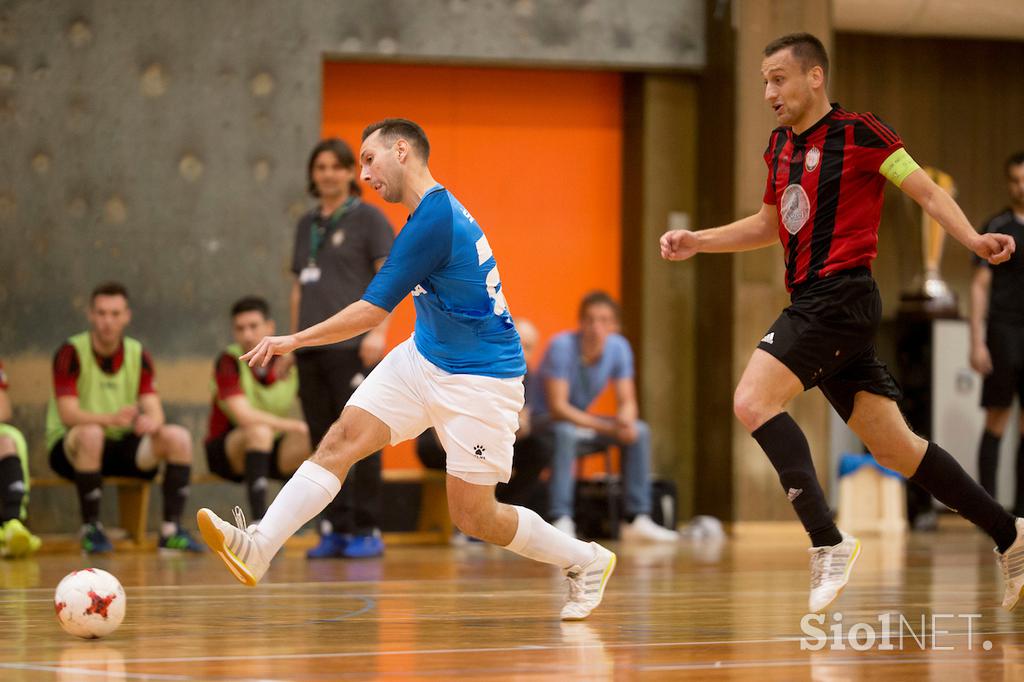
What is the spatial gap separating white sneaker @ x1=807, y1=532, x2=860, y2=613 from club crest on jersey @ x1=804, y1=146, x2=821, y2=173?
1.12m

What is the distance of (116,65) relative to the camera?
858 centimetres

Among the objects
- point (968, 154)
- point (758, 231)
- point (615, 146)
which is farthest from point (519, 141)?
point (758, 231)

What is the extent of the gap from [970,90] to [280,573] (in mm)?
7286

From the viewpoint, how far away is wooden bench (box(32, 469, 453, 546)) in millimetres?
7847

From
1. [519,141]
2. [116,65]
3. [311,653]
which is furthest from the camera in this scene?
[519,141]

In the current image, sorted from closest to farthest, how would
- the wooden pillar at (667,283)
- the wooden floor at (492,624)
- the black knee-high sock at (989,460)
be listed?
1. the wooden floor at (492,624)
2. the black knee-high sock at (989,460)
3. the wooden pillar at (667,283)

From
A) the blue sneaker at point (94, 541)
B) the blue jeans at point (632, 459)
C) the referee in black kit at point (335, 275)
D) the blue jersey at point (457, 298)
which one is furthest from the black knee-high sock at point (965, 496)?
the blue sneaker at point (94, 541)

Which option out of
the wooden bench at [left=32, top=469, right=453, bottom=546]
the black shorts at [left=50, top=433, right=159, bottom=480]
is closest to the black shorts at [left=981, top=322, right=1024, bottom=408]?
the wooden bench at [left=32, top=469, right=453, bottom=546]

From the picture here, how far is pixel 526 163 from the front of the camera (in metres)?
9.70

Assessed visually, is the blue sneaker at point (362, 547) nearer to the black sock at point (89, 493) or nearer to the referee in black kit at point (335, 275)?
the referee in black kit at point (335, 275)

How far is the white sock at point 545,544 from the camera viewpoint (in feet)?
13.4

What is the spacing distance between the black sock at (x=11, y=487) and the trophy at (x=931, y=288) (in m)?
6.19

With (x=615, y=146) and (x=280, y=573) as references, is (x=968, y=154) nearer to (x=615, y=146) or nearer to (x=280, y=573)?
(x=615, y=146)
